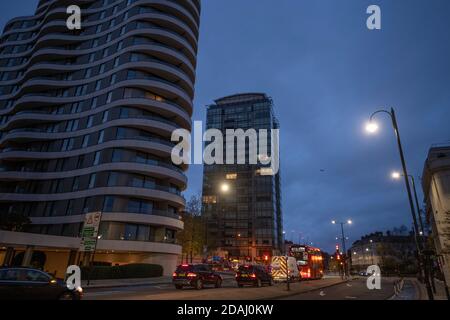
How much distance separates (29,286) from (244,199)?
349 feet

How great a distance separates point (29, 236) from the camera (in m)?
28.9

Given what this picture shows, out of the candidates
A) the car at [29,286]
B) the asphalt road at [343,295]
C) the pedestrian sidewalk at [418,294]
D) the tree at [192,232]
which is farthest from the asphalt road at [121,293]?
the tree at [192,232]

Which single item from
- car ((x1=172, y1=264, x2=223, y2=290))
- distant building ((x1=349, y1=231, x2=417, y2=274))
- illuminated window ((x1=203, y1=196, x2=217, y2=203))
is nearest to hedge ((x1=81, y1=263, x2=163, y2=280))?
car ((x1=172, y1=264, x2=223, y2=290))

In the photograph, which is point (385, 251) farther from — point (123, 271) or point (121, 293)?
point (121, 293)

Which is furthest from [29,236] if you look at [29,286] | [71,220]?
[29,286]

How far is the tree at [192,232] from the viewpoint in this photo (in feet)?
172

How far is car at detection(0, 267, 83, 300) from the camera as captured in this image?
10406 millimetres

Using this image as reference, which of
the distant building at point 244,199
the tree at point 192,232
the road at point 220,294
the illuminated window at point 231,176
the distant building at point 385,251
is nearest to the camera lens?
the road at point 220,294

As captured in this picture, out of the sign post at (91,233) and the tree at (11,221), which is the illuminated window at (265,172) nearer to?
the tree at (11,221)

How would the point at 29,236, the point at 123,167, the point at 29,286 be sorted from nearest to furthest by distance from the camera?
1. the point at 29,286
2. the point at 29,236
3. the point at 123,167

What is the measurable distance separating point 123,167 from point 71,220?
411 inches

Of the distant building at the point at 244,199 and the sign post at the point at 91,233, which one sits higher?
the distant building at the point at 244,199

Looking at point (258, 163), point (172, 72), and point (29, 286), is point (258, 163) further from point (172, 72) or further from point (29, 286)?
point (29, 286)

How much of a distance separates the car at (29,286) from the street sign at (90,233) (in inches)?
445
